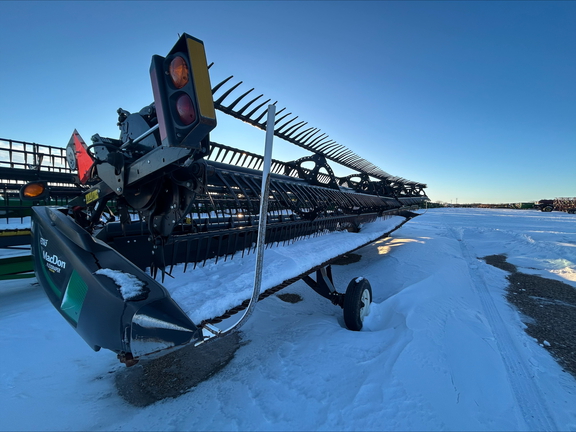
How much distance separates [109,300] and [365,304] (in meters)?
2.90

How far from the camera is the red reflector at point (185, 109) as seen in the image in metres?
1.18

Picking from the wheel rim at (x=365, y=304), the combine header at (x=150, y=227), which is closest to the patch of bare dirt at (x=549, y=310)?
the wheel rim at (x=365, y=304)

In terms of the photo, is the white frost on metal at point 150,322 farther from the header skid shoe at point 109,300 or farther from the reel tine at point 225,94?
the reel tine at point 225,94

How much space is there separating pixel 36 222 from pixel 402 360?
328 centimetres

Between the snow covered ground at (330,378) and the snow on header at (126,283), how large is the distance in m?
1.02

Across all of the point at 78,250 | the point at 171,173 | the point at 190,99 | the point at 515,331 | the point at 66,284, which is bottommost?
the point at 515,331

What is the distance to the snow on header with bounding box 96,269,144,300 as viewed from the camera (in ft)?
4.69

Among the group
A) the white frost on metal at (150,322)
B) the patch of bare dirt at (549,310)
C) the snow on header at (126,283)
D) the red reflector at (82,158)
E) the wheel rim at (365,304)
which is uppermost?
the red reflector at (82,158)

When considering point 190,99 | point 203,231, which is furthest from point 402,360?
point 190,99

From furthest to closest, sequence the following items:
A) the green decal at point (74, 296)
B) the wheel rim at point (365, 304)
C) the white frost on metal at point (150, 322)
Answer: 1. the wheel rim at point (365, 304)
2. the green decal at point (74, 296)
3. the white frost on metal at point (150, 322)

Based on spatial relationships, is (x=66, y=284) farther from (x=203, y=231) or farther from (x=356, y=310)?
(x=356, y=310)

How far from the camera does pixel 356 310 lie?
3.07m

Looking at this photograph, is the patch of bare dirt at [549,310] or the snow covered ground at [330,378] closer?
the snow covered ground at [330,378]

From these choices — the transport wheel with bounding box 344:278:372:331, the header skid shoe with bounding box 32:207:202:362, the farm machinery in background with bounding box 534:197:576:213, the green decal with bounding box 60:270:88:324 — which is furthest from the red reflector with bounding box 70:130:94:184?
the farm machinery in background with bounding box 534:197:576:213
